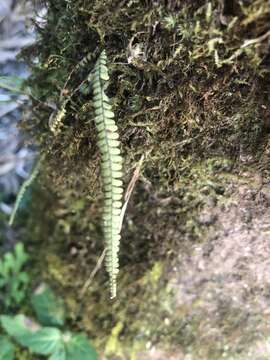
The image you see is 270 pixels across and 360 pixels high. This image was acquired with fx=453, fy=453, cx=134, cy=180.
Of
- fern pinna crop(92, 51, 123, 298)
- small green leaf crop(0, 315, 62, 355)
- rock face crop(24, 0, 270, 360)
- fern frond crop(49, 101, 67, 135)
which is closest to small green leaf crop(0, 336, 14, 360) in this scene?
small green leaf crop(0, 315, 62, 355)

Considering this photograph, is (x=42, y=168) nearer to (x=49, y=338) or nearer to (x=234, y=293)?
(x=49, y=338)

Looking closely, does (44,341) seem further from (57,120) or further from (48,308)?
(57,120)

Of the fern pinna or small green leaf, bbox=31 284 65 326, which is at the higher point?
the fern pinna

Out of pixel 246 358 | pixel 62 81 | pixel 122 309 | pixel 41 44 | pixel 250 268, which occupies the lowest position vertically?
pixel 246 358

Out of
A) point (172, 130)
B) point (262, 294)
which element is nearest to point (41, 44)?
point (172, 130)

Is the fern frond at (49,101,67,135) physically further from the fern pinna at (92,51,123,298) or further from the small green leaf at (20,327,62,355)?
the small green leaf at (20,327,62,355)

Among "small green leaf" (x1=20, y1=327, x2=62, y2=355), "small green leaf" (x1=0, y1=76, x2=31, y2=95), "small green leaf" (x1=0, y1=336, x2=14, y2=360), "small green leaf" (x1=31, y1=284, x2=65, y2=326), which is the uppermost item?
"small green leaf" (x1=0, y1=76, x2=31, y2=95)

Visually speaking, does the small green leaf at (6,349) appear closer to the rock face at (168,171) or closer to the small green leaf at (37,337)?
the small green leaf at (37,337)
